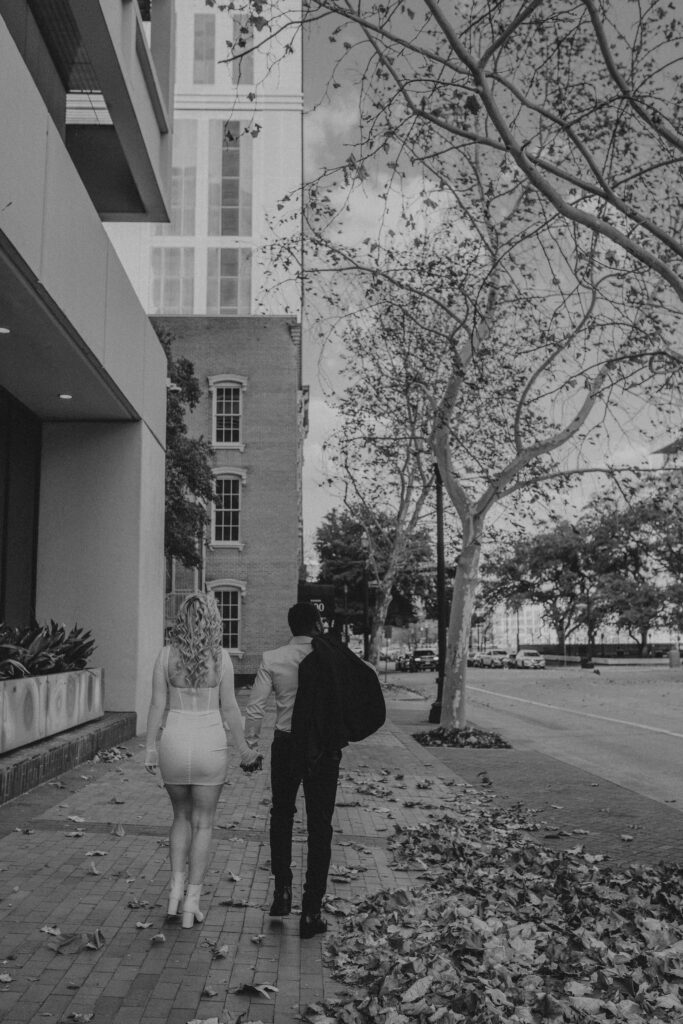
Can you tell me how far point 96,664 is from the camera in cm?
1516

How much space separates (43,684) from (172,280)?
34361 mm

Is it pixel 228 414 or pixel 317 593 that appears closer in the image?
pixel 317 593

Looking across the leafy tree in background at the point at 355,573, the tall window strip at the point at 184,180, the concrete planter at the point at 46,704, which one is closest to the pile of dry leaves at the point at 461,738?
the concrete planter at the point at 46,704

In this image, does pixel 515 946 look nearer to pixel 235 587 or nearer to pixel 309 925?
pixel 309 925

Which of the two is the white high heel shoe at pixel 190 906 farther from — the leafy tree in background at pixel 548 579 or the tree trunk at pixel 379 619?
the leafy tree in background at pixel 548 579

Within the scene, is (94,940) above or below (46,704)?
below

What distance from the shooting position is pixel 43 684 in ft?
35.6

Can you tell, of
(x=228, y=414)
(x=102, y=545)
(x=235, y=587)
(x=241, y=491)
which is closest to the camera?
(x=102, y=545)

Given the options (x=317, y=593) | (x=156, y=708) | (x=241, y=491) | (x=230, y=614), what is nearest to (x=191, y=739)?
(x=156, y=708)

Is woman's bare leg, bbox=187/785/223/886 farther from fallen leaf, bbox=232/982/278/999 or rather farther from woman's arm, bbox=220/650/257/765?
fallen leaf, bbox=232/982/278/999

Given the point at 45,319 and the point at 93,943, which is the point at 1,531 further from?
the point at 93,943

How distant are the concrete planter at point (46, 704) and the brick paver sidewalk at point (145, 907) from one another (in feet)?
2.07

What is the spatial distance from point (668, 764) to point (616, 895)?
29.2ft

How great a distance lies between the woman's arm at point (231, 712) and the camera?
5.62 metres
